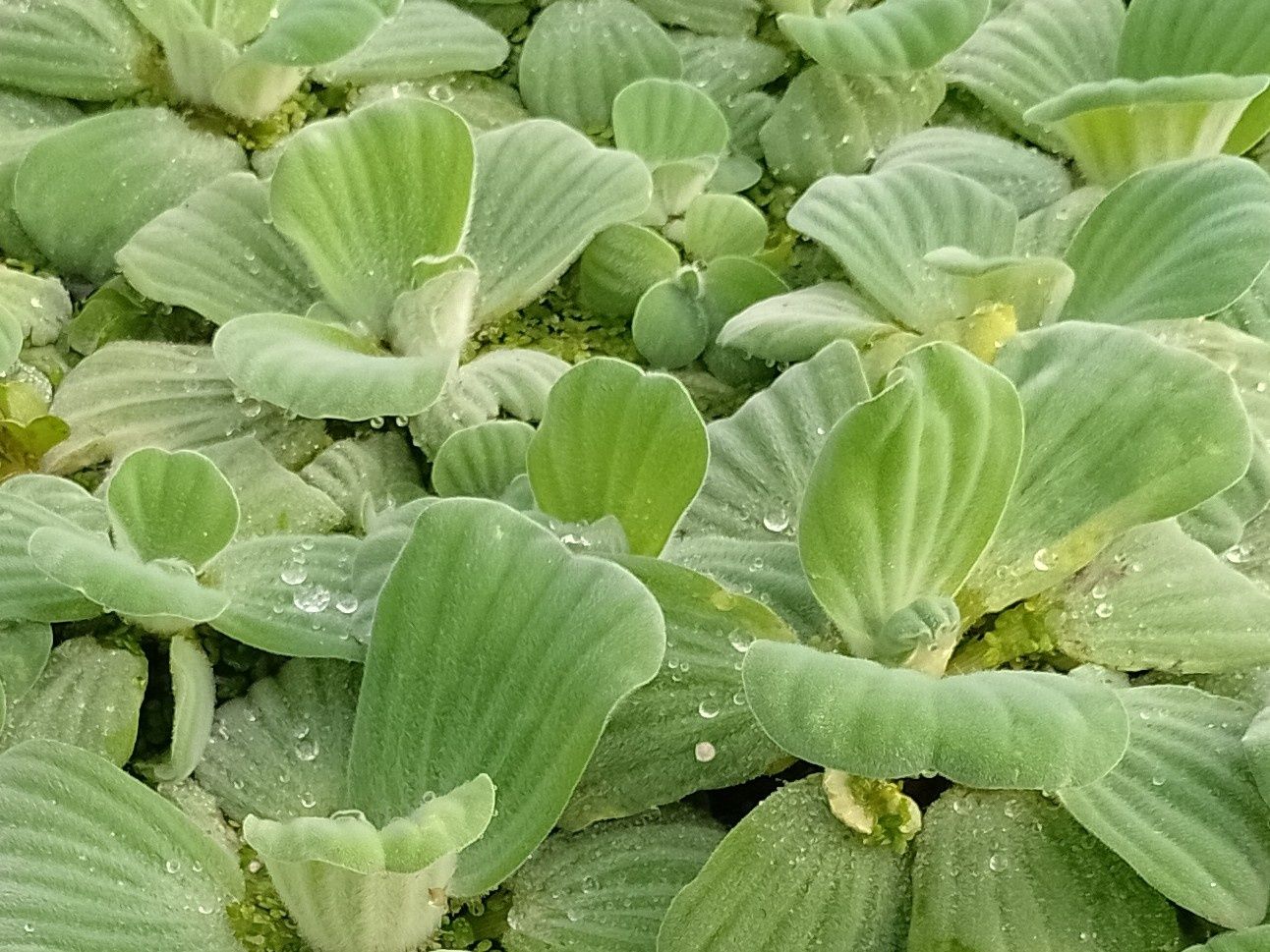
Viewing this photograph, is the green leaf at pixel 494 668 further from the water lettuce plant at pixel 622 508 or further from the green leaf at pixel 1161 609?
the green leaf at pixel 1161 609

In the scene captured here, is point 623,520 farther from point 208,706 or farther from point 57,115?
point 57,115

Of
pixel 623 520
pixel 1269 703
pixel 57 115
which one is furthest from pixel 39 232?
pixel 1269 703

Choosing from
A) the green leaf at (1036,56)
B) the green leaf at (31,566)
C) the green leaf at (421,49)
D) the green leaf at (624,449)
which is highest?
the green leaf at (421,49)

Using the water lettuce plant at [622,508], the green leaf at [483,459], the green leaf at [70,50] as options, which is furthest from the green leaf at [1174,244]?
the green leaf at [70,50]

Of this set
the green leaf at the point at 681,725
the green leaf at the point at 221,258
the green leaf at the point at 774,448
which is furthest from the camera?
the green leaf at the point at 221,258

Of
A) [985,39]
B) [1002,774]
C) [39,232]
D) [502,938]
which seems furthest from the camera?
[985,39]

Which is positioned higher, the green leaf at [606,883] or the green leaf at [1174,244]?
the green leaf at [1174,244]

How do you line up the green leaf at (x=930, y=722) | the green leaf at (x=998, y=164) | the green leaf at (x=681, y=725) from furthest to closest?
the green leaf at (x=998, y=164), the green leaf at (x=681, y=725), the green leaf at (x=930, y=722)

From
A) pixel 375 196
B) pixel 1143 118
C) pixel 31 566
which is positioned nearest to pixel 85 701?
pixel 31 566
